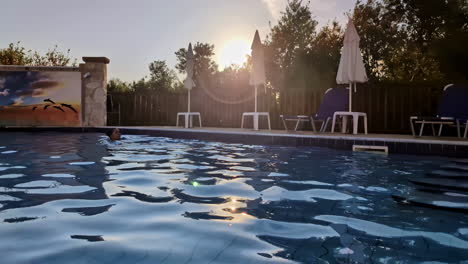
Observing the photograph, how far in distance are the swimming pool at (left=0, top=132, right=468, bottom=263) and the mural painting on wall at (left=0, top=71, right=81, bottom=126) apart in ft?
23.5

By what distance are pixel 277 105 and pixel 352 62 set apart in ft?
12.0

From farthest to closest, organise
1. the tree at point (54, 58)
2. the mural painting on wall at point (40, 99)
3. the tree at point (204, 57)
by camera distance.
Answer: the tree at point (204, 57)
the tree at point (54, 58)
the mural painting on wall at point (40, 99)

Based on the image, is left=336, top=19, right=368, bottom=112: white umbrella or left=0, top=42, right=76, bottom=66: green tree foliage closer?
left=336, top=19, right=368, bottom=112: white umbrella

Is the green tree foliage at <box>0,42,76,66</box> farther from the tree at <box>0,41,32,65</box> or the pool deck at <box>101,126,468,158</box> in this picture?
the pool deck at <box>101,126,468,158</box>

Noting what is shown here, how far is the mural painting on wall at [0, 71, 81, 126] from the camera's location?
38.1 ft

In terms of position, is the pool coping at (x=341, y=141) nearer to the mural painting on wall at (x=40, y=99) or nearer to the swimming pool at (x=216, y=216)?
the swimming pool at (x=216, y=216)

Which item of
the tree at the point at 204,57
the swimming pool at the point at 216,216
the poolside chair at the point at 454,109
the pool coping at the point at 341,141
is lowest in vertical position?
the swimming pool at the point at 216,216

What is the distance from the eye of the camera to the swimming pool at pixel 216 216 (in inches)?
74.3

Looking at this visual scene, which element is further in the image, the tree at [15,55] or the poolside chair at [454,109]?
the tree at [15,55]

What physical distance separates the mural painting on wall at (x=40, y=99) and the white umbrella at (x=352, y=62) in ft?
24.8

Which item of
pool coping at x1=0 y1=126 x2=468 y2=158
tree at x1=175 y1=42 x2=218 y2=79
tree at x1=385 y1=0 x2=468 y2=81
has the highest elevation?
tree at x1=175 y1=42 x2=218 y2=79

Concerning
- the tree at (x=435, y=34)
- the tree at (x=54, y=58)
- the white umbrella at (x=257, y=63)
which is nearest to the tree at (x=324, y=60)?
the tree at (x=435, y=34)

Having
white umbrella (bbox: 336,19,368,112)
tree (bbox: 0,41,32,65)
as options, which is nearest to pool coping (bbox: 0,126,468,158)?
white umbrella (bbox: 336,19,368,112)

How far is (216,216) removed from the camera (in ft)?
8.31
